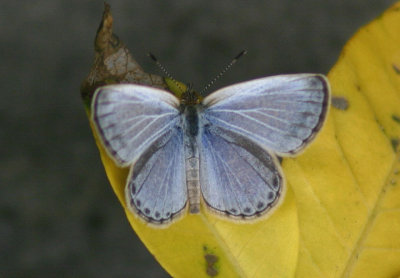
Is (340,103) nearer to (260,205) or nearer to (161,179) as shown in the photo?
(260,205)

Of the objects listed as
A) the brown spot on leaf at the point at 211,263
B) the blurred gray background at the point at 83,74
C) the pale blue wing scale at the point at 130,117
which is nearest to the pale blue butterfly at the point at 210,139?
the pale blue wing scale at the point at 130,117

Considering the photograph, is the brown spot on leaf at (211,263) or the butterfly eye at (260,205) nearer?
the brown spot on leaf at (211,263)

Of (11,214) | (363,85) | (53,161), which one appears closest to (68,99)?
(53,161)

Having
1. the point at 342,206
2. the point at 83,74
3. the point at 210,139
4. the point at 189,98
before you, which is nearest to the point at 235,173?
the point at 210,139

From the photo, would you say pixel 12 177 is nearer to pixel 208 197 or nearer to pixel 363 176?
pixel 208 197

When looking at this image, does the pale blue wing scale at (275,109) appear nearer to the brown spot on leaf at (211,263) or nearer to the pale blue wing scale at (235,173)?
the pale blue wing scale at (235,173)
